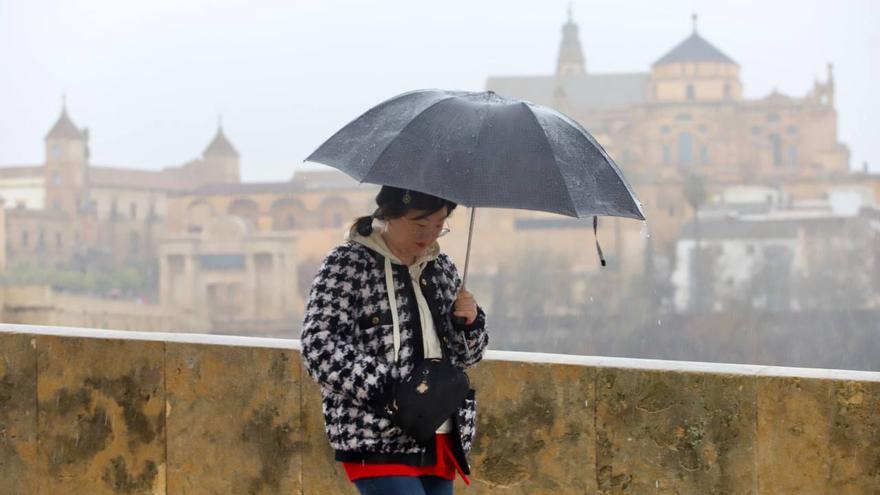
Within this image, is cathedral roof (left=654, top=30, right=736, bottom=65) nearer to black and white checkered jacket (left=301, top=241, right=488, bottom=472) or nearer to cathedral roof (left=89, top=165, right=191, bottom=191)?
cathedral roof (left=89, top=165, right=191, bottom=191)

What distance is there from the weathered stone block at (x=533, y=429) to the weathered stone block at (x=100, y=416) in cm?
72

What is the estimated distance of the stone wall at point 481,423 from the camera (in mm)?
2404

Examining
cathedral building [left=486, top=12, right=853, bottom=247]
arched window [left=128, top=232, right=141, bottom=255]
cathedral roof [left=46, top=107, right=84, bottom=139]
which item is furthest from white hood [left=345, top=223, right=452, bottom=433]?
cathedral roof [left=46, top=107, right=84, bottom=139]

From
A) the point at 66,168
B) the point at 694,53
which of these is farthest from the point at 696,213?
the point at 66,168

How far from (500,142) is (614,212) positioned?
18 centimetres

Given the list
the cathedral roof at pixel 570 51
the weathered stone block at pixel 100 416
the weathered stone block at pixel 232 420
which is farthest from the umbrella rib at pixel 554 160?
the cathedral roof at pixel 570 51

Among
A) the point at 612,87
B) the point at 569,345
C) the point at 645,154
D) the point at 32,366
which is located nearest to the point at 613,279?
the point at 569,345

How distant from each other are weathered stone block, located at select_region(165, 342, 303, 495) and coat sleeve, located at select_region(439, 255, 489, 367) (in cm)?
99

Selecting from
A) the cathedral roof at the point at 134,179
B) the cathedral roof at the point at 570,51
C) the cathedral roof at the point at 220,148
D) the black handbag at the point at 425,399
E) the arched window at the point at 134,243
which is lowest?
the black handbag at the point at 425,399

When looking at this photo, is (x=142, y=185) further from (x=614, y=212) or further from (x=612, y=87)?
(x=614, y=212)

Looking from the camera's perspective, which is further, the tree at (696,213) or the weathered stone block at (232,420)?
the tree at (696,213)

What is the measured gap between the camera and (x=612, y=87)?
6669 centimetres

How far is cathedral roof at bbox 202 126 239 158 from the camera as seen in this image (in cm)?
6444

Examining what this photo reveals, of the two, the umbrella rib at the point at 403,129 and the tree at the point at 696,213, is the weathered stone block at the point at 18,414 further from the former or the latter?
the tree at the point at 696,213
